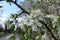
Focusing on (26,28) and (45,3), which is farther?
(45,3)

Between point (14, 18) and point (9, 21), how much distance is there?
31 mm

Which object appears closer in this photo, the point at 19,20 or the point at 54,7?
the point at 19,20

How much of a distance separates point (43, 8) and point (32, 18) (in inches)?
7.5

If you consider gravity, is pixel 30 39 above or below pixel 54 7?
below

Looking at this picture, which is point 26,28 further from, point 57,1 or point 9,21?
point 57,1

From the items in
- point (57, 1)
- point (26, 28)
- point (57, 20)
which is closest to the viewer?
point (57, 20)

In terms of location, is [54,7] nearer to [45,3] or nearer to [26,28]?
[45,3]

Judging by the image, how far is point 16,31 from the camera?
0.85 m

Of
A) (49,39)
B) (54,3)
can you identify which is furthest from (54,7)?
(49,39)

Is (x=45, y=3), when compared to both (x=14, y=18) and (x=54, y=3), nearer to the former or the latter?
(x=54, y=3)

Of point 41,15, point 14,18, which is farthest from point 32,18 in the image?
point 14,18

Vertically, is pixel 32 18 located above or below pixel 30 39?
above

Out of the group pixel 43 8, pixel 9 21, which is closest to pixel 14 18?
pixel 9 21

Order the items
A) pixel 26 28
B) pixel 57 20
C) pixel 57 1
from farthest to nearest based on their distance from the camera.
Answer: pixel 57 1
pixel 26 28
pixel 57 20
